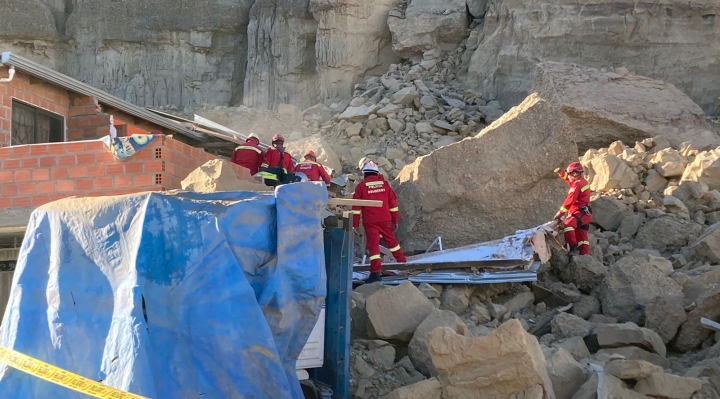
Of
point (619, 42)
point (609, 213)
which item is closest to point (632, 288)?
point (609, 213)

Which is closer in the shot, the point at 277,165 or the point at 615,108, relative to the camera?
the point at 277,165

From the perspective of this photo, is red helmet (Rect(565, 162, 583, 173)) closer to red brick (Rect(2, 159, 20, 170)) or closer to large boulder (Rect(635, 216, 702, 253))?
large boulder (Rect(635, 216, 702, 253))

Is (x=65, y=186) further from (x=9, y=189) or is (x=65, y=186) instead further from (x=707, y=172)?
(x=707, y=172)

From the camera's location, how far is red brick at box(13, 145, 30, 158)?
22.1 feet

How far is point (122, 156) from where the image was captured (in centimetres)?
639

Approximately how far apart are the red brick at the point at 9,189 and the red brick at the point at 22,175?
56 mm

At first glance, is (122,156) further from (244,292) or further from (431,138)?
(431,138)

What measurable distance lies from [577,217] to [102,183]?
5751mm

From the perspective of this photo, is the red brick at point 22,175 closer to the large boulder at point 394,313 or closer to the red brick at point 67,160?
the red brick at point 67,160

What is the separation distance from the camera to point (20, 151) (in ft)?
22.1

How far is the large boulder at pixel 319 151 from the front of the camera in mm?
16047

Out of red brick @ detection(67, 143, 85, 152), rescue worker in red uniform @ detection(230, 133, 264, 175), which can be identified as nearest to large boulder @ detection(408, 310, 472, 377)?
red brick @ detection(67, 143, 85, 152)

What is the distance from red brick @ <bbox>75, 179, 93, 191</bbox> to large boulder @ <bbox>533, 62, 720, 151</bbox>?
1047cm

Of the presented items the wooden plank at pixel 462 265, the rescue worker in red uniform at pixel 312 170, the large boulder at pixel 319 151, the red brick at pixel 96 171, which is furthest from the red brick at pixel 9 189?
the large boulder at pixel 319 151
